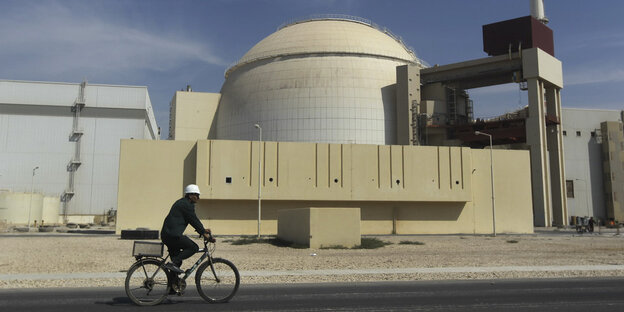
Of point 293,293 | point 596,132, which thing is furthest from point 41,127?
point 596,132

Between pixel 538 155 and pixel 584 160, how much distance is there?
26343 millimetres

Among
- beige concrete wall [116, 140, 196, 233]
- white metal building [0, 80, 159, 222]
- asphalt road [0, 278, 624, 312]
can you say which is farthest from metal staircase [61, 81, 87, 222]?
asphalt road [0, 278, 624, 312]

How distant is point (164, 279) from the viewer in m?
9.78

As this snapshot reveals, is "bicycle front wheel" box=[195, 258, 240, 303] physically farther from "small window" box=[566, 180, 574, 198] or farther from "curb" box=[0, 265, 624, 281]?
"small window" box=[566, 180, 574, 198]

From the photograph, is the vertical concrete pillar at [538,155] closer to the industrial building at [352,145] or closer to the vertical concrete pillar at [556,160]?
the industrial building at [352,145]

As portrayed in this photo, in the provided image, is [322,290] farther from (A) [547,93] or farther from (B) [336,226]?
(A) [547,93]

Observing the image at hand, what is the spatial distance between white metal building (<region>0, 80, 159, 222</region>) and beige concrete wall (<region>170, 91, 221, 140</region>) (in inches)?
217

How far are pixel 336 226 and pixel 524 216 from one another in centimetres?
2709

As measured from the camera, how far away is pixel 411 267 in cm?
1780

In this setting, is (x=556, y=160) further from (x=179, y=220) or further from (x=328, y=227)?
(x=179, y=220)

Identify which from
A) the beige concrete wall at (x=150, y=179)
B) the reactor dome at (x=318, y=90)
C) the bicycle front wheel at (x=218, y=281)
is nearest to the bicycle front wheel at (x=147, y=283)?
the bicycle front wheel at (x=218, y=281)

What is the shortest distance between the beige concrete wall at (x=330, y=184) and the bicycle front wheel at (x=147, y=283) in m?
33.8

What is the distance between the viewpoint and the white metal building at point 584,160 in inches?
3086

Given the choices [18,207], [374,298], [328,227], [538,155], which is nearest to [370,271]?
[374,298]
